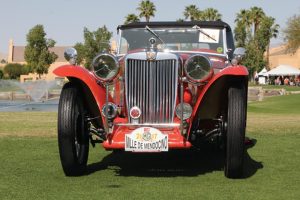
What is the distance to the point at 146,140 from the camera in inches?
249

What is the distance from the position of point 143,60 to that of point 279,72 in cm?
6015

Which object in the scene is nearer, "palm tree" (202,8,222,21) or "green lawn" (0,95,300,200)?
"green lawn" (0,95,300,200)

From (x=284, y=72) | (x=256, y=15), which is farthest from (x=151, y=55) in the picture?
(x=256, y=15)

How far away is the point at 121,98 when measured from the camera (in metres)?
6.71

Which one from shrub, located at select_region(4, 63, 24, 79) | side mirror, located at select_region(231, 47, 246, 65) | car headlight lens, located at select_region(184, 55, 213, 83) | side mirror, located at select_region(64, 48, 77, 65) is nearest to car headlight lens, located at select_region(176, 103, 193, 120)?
car headlight lens, located at select_region(184, 55, 213, 83)

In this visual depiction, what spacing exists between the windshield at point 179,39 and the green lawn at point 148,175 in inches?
62.0

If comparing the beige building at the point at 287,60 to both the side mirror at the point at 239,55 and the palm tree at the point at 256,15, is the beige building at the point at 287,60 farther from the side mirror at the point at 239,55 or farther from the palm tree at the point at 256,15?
the side mirror at the point at 239,55

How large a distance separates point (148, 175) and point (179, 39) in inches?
91.7

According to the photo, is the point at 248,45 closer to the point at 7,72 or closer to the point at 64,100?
the point at 7,72

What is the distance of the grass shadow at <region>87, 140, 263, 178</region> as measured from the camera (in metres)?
6.96

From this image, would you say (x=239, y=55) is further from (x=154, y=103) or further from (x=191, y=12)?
(x=191, y=12)

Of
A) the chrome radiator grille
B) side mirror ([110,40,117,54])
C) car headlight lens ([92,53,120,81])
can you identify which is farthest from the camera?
side mirror ([110,40,117,54])

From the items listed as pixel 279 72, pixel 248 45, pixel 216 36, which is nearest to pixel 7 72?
pixel 248 45

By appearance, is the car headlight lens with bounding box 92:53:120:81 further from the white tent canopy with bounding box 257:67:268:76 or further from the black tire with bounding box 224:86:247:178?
the white tent canopy with bounding box 257:67:268:76
